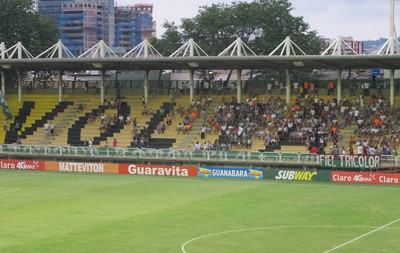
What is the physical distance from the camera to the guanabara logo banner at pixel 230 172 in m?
58.0

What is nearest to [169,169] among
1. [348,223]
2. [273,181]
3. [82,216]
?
[273,181]

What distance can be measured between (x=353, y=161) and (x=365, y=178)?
1805 millimetres

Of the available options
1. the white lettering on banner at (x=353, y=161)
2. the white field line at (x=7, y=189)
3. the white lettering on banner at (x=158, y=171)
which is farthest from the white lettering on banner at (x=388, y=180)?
the white field line at (x=7, y=189)

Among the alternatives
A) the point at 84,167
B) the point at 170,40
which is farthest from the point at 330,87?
the point at 170,40

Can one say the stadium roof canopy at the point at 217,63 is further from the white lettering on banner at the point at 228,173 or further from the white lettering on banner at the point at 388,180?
the white lettering on banner at the point at 388,180

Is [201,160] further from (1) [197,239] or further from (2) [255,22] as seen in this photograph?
(2) [255,22]

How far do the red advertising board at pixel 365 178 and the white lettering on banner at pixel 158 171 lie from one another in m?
10.7

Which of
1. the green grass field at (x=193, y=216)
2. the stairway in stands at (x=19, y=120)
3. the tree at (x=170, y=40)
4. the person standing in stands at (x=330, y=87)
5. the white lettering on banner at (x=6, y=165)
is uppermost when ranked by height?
the tree at (x=170, y=40)

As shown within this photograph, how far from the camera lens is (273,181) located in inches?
2227

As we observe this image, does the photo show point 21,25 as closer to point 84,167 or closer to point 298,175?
point 84,167

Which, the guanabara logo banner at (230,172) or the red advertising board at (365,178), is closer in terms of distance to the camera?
the red advertising board at (365,178)

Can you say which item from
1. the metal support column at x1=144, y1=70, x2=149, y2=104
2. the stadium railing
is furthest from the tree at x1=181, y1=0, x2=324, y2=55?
the stadium railing

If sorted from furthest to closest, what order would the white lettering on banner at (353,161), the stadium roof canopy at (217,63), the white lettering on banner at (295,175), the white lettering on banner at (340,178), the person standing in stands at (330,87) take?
the person standing in stands at (330,87) → the stadium roof canopy at (217,63) → the white lettering on banner at (295,175) → the white lettering on banner at (353,161) → the white lettering on banner at (340,178)

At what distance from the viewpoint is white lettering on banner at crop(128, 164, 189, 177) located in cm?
5988
